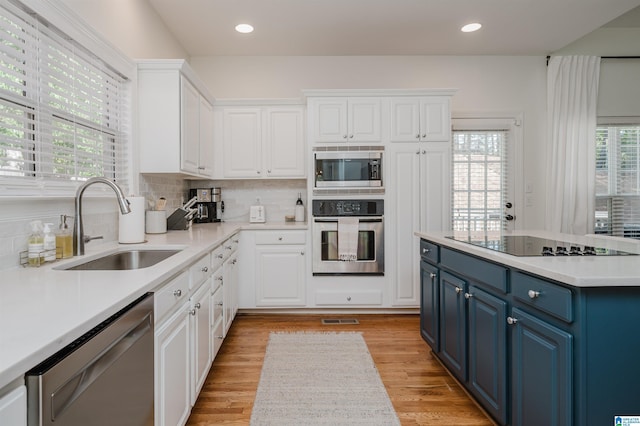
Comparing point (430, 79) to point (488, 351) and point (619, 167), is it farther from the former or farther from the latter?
point (488, 351)

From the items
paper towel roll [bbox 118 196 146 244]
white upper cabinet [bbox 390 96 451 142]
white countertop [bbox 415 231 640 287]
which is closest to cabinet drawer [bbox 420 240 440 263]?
white countertop [bbox 415 231 640 287]

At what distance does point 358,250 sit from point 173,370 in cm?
222

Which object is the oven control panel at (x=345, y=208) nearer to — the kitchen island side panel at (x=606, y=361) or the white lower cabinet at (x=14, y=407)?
the kitchen island side panel at (x=606, y=361)

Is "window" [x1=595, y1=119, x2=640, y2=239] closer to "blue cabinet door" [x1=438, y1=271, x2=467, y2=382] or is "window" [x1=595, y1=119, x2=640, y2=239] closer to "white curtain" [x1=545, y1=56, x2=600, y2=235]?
"white curtain" [x1=545, y1=56, x2=600, y2=235]

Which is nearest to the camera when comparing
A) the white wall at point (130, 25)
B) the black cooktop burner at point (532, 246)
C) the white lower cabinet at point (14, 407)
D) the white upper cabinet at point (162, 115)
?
the white lower cabinet at point (14, 407)

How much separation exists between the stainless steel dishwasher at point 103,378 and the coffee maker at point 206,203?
2.62 metres

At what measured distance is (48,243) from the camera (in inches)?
59.9

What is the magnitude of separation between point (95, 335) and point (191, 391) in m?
1.05

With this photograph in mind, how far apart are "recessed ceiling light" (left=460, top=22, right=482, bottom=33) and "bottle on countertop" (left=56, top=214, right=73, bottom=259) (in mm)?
3639

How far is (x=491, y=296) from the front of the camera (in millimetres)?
1689

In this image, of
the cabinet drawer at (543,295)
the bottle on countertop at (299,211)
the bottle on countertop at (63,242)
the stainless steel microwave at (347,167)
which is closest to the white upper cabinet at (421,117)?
the stainless steel microwave at (347,167)

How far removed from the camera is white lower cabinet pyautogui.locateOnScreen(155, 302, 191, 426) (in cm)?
133

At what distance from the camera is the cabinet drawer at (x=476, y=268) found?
160 centimetres

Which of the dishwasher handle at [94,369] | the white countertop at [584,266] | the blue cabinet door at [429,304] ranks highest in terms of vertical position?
the white countertop at [584,266]
